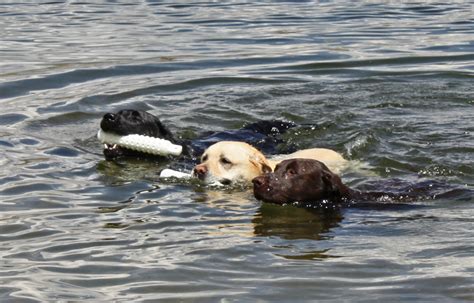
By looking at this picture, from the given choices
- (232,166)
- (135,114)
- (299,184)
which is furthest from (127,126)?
(299,184)

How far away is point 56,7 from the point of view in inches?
906

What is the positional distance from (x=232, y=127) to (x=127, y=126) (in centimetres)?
232

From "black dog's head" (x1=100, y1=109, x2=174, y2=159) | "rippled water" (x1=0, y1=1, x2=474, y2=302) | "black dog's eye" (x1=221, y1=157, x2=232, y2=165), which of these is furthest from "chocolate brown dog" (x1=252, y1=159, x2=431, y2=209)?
"black dog's head" (x1=100, y1=109, x2=174, y2=159)

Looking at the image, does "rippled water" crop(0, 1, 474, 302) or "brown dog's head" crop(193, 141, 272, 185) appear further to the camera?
"brown dog's head" crop(193, 141, 272, 185)

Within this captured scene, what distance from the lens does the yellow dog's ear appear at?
924 centimetres

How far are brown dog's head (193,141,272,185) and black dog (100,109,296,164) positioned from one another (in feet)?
3.12

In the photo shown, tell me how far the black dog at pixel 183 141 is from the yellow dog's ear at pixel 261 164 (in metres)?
1.10

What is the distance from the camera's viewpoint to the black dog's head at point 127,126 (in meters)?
10.1

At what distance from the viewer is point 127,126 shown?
10.1 metres

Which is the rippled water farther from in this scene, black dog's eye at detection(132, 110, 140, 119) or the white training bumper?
black dog's eye at detection(132, 110, 140, 119)

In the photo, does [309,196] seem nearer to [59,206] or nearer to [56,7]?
[59,206]

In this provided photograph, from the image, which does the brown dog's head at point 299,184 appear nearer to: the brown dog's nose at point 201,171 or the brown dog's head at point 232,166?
the brown dog's head at point 232,166

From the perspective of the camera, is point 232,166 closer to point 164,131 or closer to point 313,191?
point 313,191

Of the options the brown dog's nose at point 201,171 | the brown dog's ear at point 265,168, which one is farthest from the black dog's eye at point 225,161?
the brown dog's ear at point 265,168
